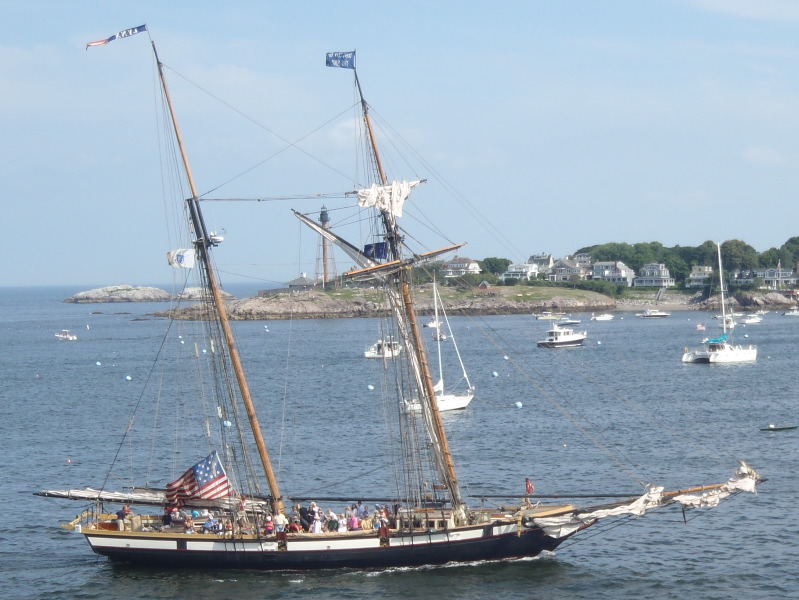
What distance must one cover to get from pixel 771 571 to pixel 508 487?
723 inches

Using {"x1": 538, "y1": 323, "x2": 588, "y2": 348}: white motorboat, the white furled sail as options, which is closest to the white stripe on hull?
the white furled sail

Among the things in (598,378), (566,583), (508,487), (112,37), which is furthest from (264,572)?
(598,378)

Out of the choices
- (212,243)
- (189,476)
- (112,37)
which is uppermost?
(112,37)

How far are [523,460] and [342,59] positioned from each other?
29.9 metres

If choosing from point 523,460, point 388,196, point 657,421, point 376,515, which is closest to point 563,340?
point 657,421

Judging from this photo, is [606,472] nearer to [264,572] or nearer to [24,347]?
[264,572]

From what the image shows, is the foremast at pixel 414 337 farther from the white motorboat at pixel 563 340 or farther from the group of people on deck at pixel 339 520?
the white motorboat at pixel 563 340

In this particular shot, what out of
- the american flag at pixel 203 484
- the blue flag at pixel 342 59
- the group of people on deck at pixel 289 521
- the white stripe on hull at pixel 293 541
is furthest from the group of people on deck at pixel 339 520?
the blue flag at pixel 342 59

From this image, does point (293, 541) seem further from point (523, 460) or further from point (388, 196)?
point (523, 460)

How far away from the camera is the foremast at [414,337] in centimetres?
5041

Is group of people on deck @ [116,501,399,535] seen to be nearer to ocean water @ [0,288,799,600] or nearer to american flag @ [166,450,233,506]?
american flag @ [166,450,233,506]

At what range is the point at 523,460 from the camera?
6962 cm

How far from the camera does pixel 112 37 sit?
1895 inches

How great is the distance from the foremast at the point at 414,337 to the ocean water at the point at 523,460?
5.44 m
